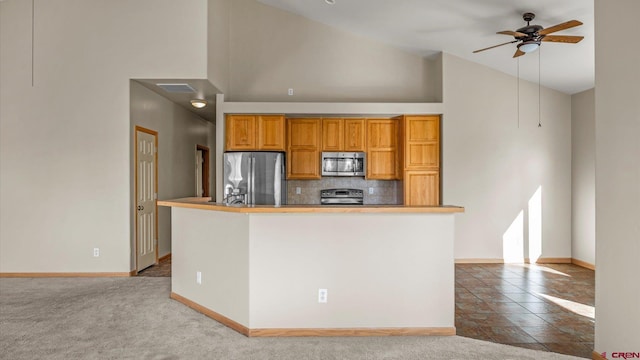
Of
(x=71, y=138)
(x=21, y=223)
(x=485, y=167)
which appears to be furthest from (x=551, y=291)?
(x=21, y=223)

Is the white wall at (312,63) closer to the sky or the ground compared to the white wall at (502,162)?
closer to the sky

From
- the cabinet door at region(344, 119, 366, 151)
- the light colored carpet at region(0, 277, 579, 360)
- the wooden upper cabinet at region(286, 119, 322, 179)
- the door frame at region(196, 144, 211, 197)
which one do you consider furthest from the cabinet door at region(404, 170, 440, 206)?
the door frame at region(196, 144, 211, 197)

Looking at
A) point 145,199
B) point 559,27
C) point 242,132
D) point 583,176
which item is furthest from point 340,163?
point 583,176

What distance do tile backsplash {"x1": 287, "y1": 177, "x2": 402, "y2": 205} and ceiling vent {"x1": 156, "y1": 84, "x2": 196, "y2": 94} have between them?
210 centimetres

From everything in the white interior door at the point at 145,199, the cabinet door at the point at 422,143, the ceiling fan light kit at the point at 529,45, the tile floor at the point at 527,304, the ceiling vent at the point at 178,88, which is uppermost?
the ceiling fan light kit at the point at 529,45

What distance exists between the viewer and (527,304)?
3.95 metres

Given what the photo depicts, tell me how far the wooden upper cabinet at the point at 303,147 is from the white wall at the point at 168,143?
1994 mm

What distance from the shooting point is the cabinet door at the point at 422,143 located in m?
5.96

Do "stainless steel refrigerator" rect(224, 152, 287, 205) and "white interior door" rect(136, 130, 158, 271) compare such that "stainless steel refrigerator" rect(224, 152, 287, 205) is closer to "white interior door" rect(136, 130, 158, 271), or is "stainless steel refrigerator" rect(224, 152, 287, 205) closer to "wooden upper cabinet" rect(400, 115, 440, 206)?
"white interior door" rect(136, 130, 158, 271)

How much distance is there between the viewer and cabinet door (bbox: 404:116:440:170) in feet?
19.5

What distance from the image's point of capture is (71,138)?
509 centimetres

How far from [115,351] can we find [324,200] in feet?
13.3

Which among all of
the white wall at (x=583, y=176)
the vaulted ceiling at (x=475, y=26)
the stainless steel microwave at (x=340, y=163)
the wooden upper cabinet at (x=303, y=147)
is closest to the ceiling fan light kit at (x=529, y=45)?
the vaulted ceiling at (x=475, y=26)

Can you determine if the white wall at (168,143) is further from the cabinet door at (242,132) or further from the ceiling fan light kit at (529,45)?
the ceiling fan light kit at (529,45)
